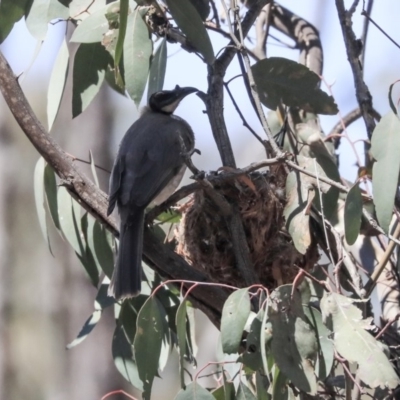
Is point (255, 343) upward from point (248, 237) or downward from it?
downward

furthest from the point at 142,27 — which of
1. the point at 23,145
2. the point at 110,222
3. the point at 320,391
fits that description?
the point at 23,145

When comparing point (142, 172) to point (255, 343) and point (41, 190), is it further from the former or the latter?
point (255, 343)

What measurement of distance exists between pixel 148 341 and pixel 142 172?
3.19ft

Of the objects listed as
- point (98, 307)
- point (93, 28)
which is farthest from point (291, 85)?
point (98, 307)

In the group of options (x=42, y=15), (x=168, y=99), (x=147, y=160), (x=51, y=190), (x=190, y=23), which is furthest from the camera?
(x=168, y=99)

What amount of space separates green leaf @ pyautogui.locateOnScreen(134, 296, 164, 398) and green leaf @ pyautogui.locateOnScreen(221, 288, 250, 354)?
32 cm

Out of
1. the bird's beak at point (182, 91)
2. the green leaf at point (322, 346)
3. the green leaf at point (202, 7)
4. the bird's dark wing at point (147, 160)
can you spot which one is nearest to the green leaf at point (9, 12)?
the green leaf at point (202, 7)

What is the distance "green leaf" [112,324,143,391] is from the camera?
286 cm

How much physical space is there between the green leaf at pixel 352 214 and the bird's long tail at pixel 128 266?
0.79 m

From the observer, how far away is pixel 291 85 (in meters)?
2.64

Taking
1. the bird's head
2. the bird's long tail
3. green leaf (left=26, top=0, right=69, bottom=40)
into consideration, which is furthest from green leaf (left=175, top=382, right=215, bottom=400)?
the bird's head

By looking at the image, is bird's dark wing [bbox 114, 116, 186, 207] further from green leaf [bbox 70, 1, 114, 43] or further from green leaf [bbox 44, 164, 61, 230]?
green leaf [bbox 70, 1, 114, 43]

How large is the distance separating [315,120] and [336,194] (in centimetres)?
90

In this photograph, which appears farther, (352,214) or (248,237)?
(248,237)
